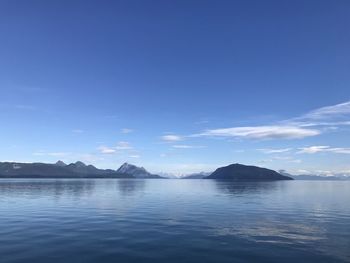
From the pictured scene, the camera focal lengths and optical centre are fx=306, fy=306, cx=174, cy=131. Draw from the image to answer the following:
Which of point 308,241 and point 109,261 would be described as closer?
point 109,261

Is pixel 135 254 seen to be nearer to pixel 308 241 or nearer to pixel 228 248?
pixel 228 248

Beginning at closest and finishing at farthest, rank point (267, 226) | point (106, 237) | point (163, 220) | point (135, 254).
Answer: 1. point (135, 254)
2. point (106, 237)
3. point (267, 226)
4. point (163, 220)

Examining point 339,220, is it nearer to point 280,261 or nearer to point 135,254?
point 280,261

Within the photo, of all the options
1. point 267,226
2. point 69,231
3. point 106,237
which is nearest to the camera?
point 106,237

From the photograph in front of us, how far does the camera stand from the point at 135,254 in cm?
3189

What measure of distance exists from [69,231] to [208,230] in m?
20.3

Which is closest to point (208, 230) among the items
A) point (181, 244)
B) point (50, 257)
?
point (181, 244)

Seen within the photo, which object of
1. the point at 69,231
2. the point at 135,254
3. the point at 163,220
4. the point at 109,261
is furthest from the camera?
the point at 163,220

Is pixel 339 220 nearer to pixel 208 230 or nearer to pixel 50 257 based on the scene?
pixel 208 230

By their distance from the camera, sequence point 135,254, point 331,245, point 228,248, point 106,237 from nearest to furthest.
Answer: point 135,254
point 228,248
point 331,245
point 106,237

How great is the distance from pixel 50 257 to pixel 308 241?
30581 millimetres

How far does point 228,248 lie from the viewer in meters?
34.6

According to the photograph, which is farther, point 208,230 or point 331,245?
point 208,230

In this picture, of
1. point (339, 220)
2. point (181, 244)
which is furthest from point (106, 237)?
point (339, 220)
